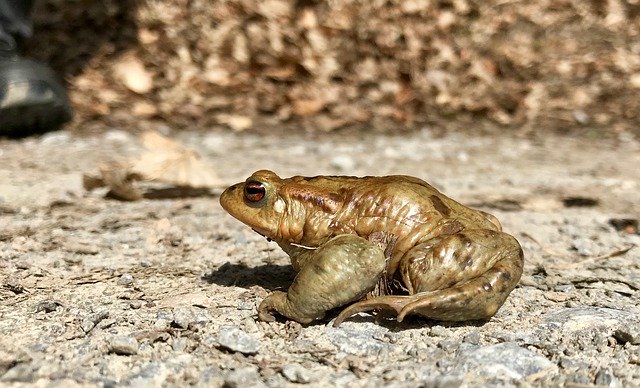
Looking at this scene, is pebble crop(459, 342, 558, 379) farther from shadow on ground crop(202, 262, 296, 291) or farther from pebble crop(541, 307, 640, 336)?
shadow on ground crop(202, 262, 296, 291)

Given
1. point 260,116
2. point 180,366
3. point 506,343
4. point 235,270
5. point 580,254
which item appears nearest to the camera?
point 180,366

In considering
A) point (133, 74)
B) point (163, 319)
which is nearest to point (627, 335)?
point (163, 319)

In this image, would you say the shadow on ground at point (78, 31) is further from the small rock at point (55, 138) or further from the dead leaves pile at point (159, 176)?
the dead leaves pile at point (159, 176)

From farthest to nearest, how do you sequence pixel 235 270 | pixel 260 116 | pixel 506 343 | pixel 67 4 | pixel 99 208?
1. pixel 67 4
2. pixel 260 116
3. pixel 99 208
4. pixel 235 270
5. pixel 506 343

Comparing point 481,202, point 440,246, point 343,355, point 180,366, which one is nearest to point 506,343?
point 440,246

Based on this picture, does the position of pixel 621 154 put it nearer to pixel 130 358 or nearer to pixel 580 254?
pixel 580 254

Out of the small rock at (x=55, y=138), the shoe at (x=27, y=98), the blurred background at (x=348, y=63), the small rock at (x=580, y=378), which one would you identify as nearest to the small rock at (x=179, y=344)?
the small rock at (x=580, y=378)

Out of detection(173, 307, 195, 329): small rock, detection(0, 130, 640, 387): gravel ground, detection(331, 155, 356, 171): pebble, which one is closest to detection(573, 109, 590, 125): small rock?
detection(0, 130, 640, 387): gravel ground

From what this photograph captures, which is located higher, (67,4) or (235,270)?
(67,4)
